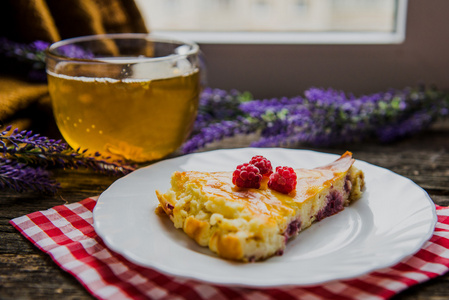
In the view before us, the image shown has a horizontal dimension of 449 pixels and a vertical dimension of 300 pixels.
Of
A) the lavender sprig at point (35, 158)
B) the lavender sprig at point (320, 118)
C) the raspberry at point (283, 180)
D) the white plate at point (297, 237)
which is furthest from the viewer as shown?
the lavender sprig at point (320, 118)

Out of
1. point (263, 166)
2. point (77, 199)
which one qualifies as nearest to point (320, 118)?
point (263, 166)

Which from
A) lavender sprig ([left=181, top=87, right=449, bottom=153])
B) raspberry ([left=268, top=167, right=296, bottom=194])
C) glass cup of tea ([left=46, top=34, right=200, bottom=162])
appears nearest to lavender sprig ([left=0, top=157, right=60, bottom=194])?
glass cup of tea ([left=46, top=34, right=200, bottom=162])

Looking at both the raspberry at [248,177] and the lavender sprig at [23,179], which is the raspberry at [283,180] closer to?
the raspberry at [248,177]

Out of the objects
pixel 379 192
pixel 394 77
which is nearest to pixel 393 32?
pixel 394 77

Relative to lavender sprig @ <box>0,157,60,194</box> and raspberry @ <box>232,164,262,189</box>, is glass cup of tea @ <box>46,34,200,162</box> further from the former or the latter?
raspberry @ <box>232,164,262,189</box>

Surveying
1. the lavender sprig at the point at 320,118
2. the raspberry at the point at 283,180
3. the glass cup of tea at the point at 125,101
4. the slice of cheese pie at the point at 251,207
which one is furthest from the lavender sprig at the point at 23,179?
the raspberry at the point at 283,180

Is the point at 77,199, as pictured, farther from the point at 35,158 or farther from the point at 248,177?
the point at 248,177

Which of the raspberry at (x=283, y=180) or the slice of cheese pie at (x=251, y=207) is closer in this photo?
the slice of cheese pie at (x=251, y=207)

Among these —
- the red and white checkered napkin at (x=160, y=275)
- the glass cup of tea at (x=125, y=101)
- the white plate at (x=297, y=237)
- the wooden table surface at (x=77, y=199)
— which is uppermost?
the glass cup of tea at (x=125, y=101)
